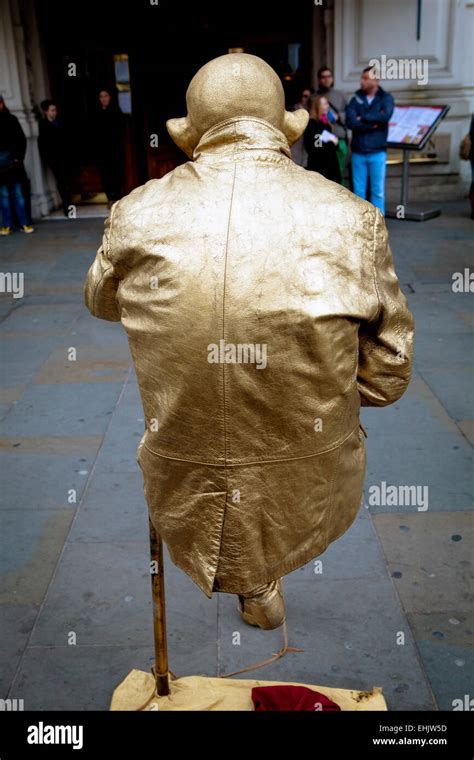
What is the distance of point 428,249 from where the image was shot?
9875mm

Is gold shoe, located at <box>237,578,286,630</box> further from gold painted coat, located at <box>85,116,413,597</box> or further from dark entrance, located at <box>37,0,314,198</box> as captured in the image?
dark entrance, located at <box>37,0,314,198</box>

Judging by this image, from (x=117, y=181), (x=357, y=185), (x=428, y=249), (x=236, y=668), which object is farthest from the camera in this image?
(x=117, y=181)

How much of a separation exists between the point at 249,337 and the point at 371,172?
956 cm

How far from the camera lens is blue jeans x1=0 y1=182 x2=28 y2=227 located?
455 inches

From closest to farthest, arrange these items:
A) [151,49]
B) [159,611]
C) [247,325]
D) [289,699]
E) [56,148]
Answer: [247,325]
[159,611]
[289,699]
[56,148]
[151,49]

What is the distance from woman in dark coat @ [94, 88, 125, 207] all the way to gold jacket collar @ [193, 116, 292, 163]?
11.1 metres

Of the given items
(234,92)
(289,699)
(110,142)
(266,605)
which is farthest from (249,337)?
(110,142)

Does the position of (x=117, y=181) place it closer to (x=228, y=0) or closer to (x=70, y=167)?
(x=70, y=167)

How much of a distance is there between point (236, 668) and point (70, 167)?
11267 millimetres

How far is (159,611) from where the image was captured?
8.91ft

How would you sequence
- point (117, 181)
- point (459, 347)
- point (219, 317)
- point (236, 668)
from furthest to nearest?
1. point (117, 181)
2. point (459, 347)
3. point (236, 668)
4. point (219, 317)

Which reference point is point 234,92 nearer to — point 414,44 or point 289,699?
point 289,699
